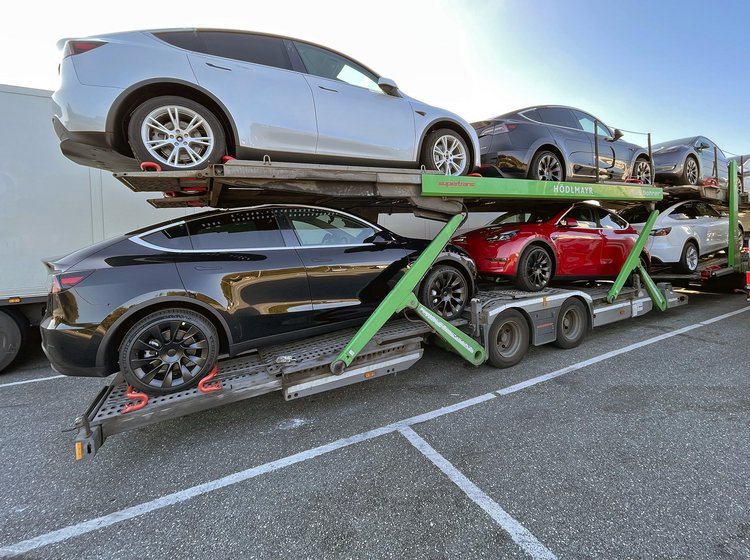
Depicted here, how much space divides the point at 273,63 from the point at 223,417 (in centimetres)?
330

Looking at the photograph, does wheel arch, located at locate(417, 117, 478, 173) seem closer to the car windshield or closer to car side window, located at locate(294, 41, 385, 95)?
car side window, located at locate(294, 41, 385, 95)

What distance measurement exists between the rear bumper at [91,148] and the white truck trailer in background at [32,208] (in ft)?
5.90

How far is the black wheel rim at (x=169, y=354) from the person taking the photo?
2.72m

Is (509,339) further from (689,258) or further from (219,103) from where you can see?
(689,258)

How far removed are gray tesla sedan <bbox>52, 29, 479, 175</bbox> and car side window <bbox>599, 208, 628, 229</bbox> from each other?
12.3 ft

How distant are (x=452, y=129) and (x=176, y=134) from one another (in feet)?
9.45

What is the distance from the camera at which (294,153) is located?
3.21 m

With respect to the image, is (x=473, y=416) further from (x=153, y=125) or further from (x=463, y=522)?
(x=153, y=125)

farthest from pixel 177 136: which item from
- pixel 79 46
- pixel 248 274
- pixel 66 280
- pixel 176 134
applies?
pixel 66 280

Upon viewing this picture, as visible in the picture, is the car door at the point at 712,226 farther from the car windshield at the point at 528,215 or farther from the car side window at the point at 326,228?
the car side window at the point at 326,228

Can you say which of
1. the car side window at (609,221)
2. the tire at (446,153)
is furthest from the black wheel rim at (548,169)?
the tire at (446,153)

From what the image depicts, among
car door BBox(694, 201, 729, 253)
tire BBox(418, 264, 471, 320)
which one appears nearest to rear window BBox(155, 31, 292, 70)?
tire BBox(418, 264, 471, 320)

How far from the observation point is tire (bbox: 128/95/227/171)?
2730 millimetres

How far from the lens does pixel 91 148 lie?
9.46 feet
